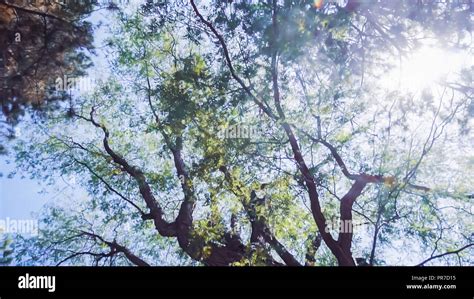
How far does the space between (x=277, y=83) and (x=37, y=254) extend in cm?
482

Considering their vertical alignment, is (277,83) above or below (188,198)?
above

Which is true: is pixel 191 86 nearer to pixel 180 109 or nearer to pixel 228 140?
pixel 180 109

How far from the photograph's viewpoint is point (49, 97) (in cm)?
577

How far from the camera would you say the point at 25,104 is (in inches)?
220

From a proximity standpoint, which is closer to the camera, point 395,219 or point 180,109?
point 395,219

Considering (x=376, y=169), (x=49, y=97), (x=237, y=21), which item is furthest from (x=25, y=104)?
(x=376, y=169)

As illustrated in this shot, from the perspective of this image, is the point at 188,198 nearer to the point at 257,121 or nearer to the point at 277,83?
the point at 257,121
